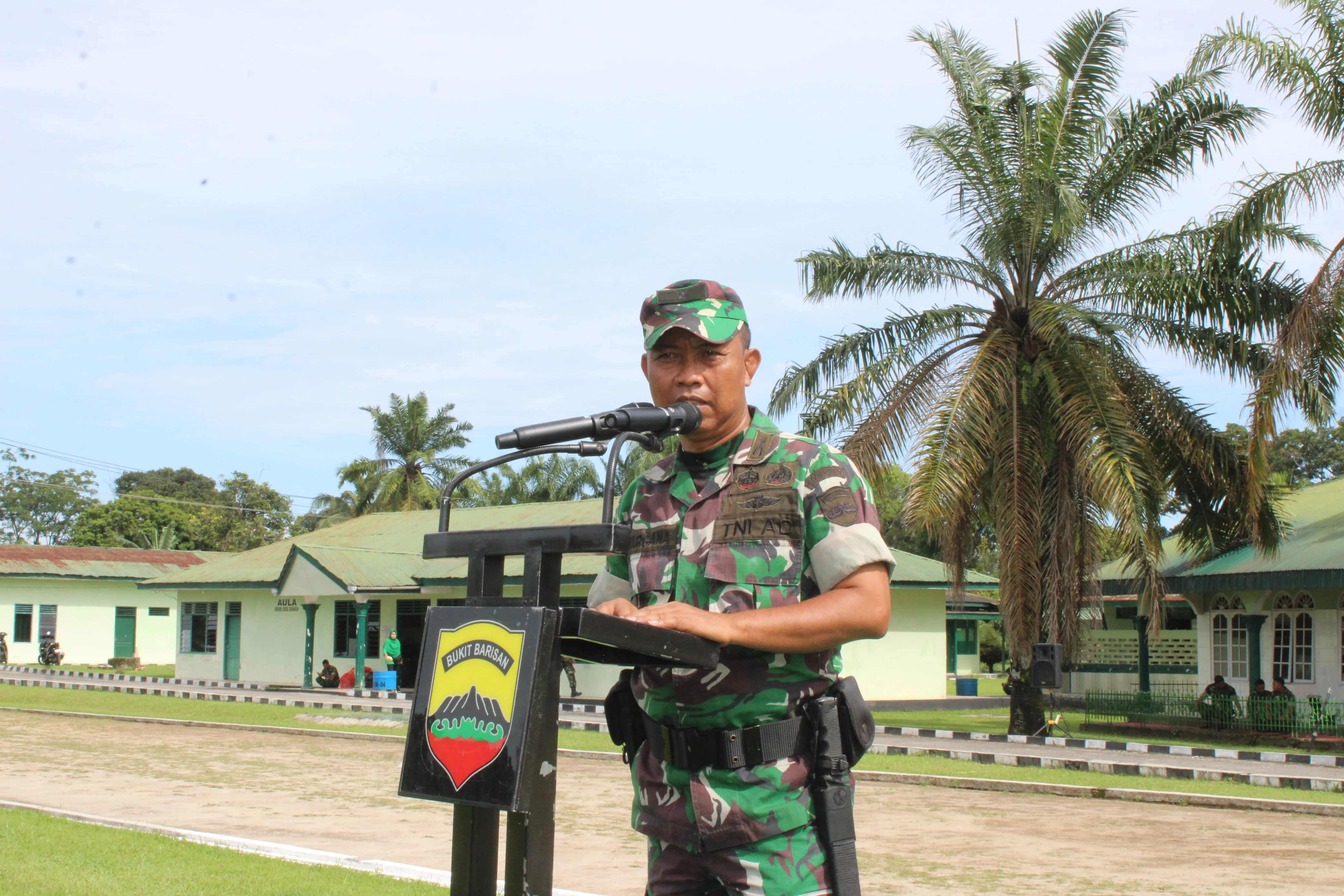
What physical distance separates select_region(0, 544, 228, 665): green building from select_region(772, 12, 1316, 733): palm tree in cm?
3814

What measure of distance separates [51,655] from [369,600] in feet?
66.9

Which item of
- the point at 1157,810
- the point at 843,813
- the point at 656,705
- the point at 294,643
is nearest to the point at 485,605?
the point at 656,705

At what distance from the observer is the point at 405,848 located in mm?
9570

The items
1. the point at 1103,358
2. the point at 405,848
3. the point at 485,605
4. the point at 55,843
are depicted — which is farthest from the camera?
the point at 1103,358

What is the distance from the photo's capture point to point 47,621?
51781mm

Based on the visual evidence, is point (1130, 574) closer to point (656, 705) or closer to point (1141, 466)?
point (1141, 466)

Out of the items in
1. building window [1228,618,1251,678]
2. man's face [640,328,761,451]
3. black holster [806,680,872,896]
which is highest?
man's face [640,328,761,451]

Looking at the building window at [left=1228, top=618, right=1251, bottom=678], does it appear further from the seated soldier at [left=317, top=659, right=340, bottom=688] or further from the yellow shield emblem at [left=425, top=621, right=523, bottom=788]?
the yellow shield emblem at [left=425, top=621, right=523, bottom=788]

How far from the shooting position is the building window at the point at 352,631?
36219mm

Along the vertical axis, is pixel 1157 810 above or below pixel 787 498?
below

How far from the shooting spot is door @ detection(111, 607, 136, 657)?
53031mm

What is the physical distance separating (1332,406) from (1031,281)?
444 centimetres

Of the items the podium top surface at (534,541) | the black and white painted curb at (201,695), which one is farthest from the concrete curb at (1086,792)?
the black and white painted curb at (201,695)

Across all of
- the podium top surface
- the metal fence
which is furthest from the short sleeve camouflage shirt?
the metal fence
